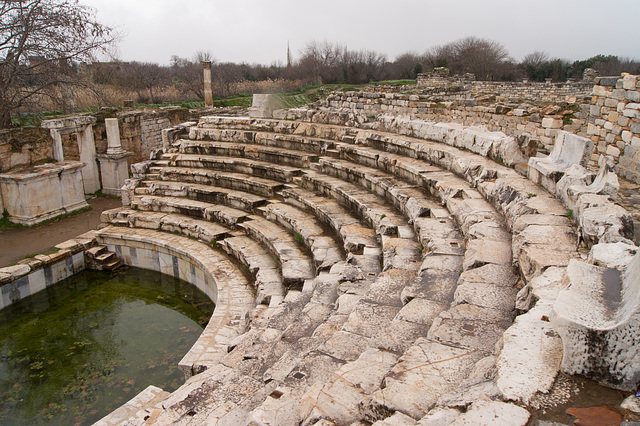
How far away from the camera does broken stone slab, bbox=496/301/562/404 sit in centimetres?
187

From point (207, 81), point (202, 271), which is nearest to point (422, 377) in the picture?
point (202, 271)

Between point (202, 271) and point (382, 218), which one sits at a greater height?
point (382, 218)

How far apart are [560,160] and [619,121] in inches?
152

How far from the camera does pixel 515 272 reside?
3436 mm

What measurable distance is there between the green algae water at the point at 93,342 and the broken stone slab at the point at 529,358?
167 inches

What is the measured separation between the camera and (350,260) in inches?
203

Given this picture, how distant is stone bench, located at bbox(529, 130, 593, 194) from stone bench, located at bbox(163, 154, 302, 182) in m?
4.59

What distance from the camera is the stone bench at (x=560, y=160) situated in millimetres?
4660

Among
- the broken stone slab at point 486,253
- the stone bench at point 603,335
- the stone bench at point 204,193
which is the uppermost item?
the stone bench at point 603,335

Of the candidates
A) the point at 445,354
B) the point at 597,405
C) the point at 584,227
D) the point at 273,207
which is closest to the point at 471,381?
the point at 445,354

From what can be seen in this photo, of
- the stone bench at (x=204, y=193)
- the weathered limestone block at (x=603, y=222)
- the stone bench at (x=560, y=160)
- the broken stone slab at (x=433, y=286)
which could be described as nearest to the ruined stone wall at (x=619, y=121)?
the stone bench at (x=560, y=160)

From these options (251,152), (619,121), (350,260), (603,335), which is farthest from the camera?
(251,152)

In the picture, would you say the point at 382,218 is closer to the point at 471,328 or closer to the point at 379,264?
the point at 379,264

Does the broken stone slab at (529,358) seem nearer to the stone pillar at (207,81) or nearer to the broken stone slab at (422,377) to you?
the broken stone slab at (422,377)
